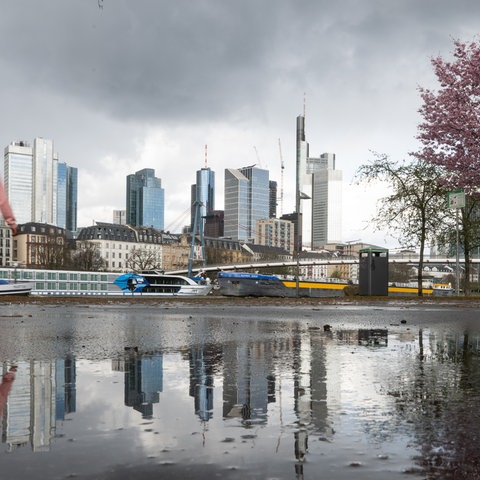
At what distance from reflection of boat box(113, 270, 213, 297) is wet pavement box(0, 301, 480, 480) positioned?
49.8 metres

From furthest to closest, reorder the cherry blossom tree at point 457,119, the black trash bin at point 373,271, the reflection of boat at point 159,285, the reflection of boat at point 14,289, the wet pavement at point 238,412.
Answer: the reflection of boat at point 159,285 → the reflection of boat at point 14,289 → the black trash bin at point 373,271 → the cherry blossom tree at point 457,119 → the wet pavement at point 238,412

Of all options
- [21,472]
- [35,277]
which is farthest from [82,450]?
[35,277]

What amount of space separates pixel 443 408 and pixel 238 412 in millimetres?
1496

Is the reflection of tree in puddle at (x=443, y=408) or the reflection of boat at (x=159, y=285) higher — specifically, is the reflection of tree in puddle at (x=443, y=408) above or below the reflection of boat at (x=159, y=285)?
above

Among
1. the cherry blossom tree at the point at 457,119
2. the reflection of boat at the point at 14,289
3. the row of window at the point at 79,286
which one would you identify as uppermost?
the cherry blossom tree at the point at 457,119

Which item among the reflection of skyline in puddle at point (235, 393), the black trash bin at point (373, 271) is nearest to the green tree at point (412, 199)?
the black trash bin at point (373, 271)

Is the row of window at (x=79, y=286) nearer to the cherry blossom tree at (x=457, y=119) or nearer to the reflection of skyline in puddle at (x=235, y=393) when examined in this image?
the cherry blossom tree at (x=457, y=119)

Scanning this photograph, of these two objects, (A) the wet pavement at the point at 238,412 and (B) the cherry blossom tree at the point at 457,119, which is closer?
(A) the wet pavement at the point at 238,412

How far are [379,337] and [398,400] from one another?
18.6 ft

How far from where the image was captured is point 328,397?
4812 mm

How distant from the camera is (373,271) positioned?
112 feet

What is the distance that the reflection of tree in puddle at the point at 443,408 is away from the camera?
3.12 m

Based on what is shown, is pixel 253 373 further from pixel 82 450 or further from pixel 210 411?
pixel 82 450

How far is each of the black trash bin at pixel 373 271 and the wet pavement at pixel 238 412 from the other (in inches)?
1003
